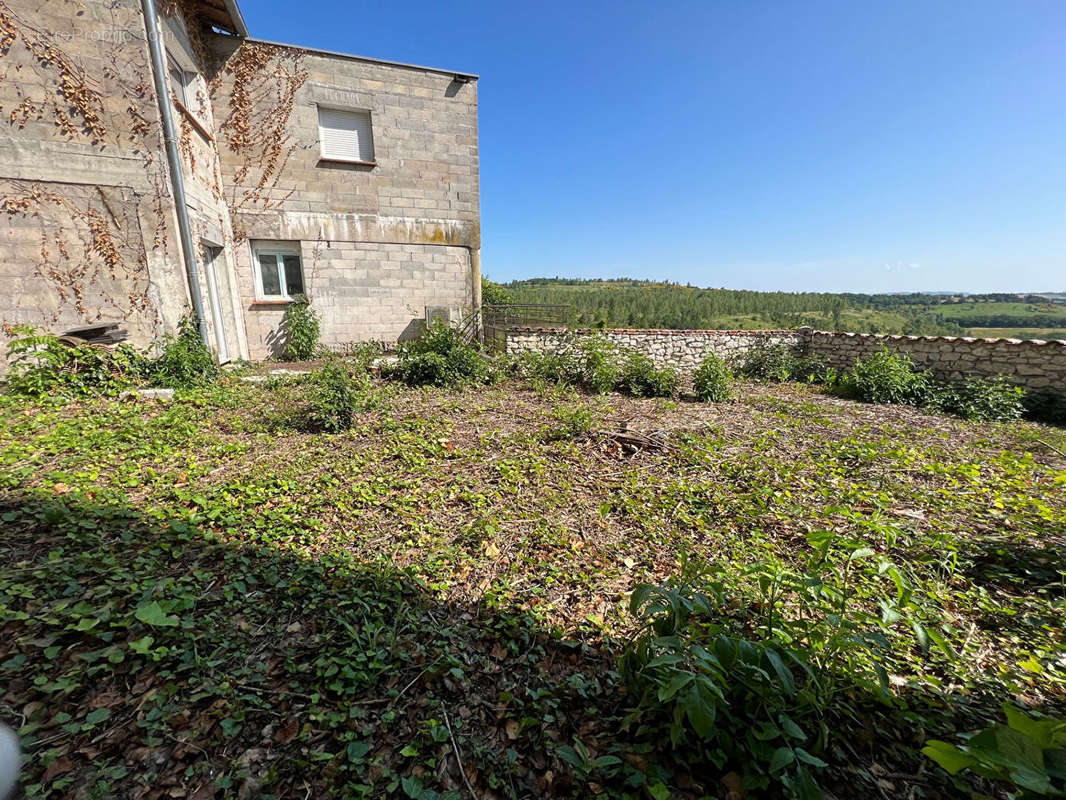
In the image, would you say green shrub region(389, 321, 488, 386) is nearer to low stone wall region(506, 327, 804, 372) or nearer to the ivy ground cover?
the ivy ground cover

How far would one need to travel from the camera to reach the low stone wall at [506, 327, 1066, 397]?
6.93 metres

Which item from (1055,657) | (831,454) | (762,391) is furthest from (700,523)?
(762,391)

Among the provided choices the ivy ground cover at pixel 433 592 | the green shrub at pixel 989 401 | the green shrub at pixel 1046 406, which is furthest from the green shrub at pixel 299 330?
the green shrub at pixel 1046 406

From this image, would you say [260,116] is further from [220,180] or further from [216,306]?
[216,306]

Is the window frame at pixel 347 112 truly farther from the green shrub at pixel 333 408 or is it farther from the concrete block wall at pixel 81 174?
the green shrub at pixel 333 408

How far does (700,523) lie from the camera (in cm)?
321

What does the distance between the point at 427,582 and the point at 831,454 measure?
14.1 feet

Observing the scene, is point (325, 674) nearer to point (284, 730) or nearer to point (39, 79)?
point (284, 730)

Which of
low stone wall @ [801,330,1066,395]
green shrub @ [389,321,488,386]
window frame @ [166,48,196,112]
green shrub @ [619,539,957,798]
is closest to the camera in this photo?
green shrub @ [619,539,957,798]

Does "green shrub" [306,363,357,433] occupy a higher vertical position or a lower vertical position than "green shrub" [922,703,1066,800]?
lower

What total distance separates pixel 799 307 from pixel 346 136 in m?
50.2

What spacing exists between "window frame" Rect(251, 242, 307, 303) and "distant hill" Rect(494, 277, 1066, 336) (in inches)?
795

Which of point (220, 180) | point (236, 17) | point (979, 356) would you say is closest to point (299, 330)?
point (220, 180)

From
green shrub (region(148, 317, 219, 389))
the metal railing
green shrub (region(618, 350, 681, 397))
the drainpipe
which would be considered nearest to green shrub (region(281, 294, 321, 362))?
the drainpipe
